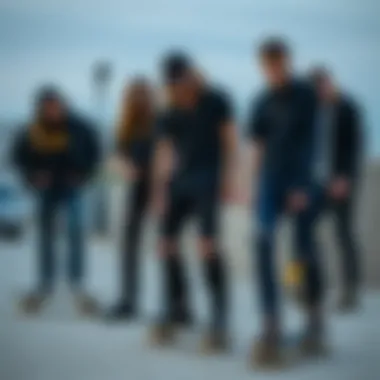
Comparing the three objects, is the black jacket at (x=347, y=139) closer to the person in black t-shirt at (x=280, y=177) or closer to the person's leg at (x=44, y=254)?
the person in black t-shirt at (x=280, y=177)

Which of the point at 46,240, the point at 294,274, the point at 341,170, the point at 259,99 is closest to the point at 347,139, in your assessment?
the point at 341,170

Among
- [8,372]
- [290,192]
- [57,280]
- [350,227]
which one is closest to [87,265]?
[57,280]

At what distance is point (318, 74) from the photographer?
178 cm

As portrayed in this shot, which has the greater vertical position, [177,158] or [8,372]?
[177,158]

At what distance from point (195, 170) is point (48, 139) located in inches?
13.0

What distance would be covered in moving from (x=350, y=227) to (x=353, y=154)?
0.16 metres

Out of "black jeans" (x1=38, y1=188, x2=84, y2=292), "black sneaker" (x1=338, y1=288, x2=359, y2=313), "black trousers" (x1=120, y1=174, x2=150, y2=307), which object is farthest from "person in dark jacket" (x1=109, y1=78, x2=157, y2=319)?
"black sneaker" (x1=338, y1=288, x2=359, y2=313)

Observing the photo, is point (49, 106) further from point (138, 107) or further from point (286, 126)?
point (286, 126)

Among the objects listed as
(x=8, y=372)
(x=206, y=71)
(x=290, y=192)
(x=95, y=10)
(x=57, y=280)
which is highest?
(x=95, y=10)

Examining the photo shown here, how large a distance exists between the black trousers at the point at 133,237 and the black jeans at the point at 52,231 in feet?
0.33

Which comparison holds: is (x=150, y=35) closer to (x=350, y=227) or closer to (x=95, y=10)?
(x=95, y=10)

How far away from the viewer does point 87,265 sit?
1.79 meters

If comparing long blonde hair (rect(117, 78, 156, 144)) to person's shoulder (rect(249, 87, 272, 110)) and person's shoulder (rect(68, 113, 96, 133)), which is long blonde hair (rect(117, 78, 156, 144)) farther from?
person's shoulder (rect(249, 87, 272, 110))

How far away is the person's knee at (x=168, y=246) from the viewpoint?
5.82ft
